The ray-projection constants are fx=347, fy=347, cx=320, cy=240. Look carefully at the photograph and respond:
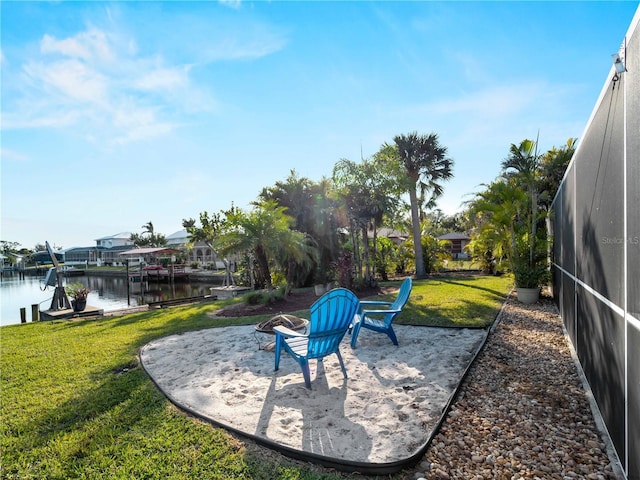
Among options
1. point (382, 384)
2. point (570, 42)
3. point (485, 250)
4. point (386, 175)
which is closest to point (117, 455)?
point (382, 384)

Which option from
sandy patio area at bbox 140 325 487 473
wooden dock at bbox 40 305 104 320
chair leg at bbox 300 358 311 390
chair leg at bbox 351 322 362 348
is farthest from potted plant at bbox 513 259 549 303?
wooden dock at bbox 40 305 104 320

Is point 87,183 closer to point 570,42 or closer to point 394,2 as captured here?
point 394,2

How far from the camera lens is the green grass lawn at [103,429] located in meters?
2.41

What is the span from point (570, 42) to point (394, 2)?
304 cm

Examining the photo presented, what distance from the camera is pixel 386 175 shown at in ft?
43.4

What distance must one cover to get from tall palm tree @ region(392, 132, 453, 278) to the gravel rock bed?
43.7 ft

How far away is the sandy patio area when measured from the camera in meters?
2.65

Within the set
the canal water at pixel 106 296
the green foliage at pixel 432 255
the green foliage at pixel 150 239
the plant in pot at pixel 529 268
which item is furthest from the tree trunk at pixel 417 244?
the green foliage at pixel 150 239

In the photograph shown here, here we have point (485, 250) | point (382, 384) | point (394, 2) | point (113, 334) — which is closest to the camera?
point (382, 384)

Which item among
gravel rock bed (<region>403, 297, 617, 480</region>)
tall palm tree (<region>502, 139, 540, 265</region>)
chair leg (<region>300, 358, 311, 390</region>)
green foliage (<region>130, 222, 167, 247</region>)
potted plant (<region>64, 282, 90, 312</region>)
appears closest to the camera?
gravel rock bed (<region>403, 297, 617, 480</region>)

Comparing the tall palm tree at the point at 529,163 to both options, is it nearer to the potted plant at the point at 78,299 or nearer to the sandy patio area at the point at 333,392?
the sandy patio area at the point at 333,392

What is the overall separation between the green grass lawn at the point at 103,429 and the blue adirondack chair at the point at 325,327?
4.26ft

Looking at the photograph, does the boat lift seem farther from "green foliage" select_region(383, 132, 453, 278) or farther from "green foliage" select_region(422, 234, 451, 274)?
"green foliage" select_region(422, 234, 451, 274)

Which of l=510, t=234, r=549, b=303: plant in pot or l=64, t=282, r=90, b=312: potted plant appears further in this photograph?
l=64, t=282, r=90, b=312: potted plant
